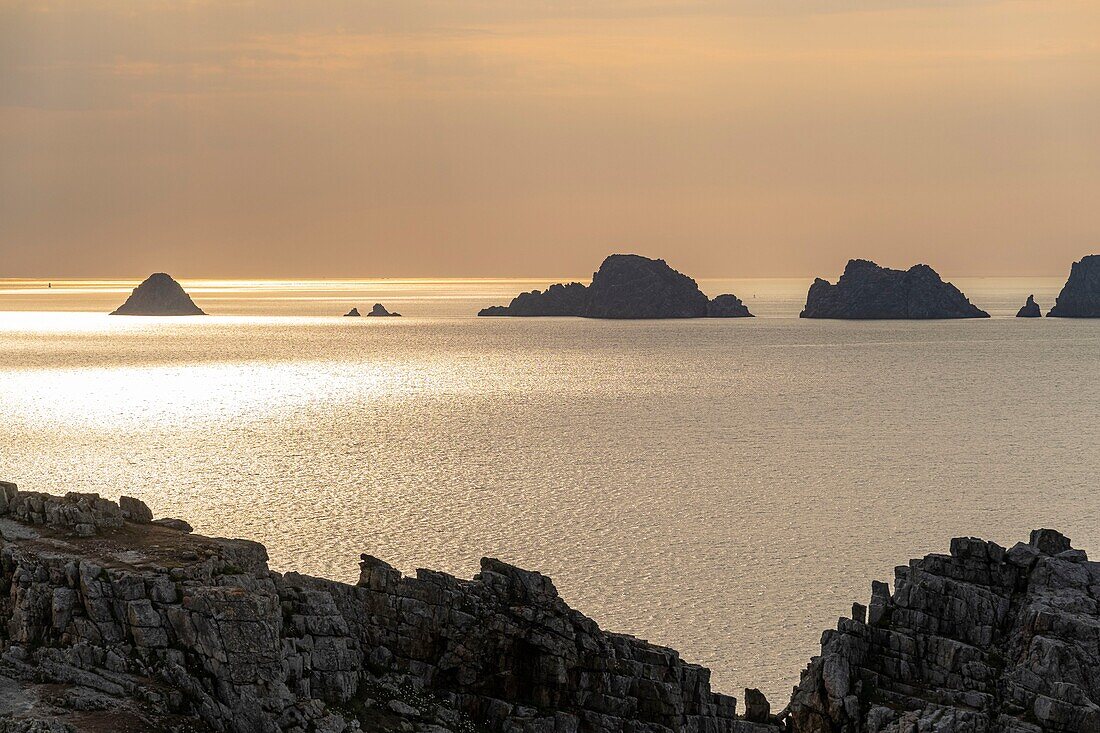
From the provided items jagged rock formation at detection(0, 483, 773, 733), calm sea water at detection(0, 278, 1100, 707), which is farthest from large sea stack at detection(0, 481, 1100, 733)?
calm sea water at detection(0, 278, 1100, 707)

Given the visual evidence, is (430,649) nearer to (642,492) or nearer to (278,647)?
(278,647)

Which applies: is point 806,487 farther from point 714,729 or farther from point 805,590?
point 714,729

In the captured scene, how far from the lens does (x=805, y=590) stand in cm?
8631

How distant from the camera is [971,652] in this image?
167 feet

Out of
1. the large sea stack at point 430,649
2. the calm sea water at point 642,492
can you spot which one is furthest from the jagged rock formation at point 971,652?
the calm sea water at point 642,492

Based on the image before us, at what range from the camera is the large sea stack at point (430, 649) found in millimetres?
39000

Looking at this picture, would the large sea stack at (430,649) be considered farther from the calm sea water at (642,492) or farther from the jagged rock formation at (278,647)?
the calm sea water at (642,492)

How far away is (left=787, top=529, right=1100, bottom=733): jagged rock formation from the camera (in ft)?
157

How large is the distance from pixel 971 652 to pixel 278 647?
29.3 metres

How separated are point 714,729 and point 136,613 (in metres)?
24.1

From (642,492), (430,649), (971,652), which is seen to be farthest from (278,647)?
(642,492)

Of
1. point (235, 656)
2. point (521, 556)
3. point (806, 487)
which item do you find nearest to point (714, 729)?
point (235, 656)

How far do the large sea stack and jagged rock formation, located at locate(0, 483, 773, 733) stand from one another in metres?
0.07

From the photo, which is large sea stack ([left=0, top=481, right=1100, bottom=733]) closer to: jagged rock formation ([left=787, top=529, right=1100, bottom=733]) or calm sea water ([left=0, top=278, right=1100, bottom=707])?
jagged rock formation ([left=787, top=529, right=1100, bottom=733])
